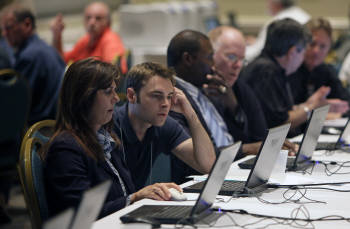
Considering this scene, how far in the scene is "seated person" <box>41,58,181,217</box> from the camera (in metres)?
2.26

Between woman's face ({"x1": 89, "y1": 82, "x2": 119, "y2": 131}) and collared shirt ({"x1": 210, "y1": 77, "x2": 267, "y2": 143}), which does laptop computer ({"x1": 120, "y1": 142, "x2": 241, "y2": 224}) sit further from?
collared shirt ({"x1": 210, "y1": 77, "x2": 267, "y2": 143})

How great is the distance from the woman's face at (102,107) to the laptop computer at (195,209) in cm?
37

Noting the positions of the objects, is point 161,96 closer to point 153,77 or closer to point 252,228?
point 153,77

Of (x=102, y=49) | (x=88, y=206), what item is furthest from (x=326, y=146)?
(x=102, y=49)

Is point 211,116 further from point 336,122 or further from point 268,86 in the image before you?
point 336,122

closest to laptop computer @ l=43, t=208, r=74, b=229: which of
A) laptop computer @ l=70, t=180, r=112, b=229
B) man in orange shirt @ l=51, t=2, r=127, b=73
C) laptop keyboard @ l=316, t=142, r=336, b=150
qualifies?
laptop computer @ l=70, t=180, r=112, b=229

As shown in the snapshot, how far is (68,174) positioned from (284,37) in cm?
252

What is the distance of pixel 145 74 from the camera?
283 centimetres

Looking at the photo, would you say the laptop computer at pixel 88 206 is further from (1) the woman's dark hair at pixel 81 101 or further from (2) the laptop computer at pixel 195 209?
(1) the woman's dark hair at pixel 81 101

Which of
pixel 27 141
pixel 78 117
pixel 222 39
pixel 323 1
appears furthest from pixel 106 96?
pixel 323 1

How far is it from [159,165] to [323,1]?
6.98m

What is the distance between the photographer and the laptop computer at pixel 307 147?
10.1 feet

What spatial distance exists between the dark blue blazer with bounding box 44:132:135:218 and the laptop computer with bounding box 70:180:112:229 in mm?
512

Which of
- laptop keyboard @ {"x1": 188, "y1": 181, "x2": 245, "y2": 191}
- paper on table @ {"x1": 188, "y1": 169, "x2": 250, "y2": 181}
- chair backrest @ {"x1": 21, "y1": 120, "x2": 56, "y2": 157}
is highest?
chair backrest @ {"x1": 21, "y1": 120, "x2": 56, "y2": 157}
